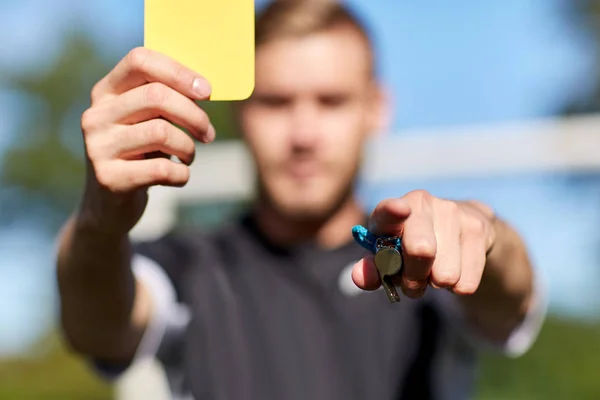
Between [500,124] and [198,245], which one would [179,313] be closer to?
[198,245]

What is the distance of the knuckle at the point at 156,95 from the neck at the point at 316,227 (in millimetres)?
595

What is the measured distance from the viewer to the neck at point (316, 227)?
126 centimetres

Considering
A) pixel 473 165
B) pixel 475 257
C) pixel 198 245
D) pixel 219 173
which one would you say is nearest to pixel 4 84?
pixel 219 173

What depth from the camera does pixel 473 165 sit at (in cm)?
Result: 233

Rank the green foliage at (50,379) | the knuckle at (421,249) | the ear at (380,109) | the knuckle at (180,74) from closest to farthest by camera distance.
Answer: the knuckle at (421,249), the knuckle at (180,74), the ear at (380,109), the green foliage at (50,379)

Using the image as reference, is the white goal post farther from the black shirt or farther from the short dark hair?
the black shirt

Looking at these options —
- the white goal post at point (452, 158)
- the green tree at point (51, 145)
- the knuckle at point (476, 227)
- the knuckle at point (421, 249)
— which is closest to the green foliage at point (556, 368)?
the white goal post at point (452, 158)

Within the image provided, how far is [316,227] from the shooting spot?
1.26 metres

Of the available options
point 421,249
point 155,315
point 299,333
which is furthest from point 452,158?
point 421,249

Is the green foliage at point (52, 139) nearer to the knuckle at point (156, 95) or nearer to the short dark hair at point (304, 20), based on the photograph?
the short dark hair at point (304, 20)

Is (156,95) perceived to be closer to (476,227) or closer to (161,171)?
(161,171)

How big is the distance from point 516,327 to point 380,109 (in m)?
0.53

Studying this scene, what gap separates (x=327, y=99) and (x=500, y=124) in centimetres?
127

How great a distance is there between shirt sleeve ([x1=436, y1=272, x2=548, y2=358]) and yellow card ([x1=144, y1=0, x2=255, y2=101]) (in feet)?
1.86
